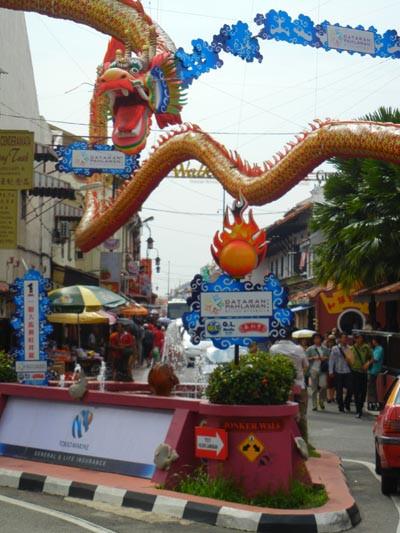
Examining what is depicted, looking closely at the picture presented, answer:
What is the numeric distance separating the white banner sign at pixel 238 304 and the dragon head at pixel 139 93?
481 inches

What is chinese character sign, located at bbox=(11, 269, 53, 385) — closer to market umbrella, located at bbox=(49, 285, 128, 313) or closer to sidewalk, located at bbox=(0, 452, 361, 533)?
sidewalk, located at bbox=(0, 452, 361, 533)

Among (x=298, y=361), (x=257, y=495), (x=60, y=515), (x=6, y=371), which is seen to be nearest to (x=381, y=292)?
(x=298, y=361)

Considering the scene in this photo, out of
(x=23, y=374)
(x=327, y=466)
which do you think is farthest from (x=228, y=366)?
(x=23, y=374)

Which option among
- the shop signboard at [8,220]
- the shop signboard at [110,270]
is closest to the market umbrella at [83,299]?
the shop signboard at [8,220]

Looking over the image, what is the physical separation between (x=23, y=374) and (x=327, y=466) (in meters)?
4.90

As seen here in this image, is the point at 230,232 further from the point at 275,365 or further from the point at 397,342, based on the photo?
the point at 397,342

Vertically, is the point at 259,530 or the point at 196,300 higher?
the point at 196,300

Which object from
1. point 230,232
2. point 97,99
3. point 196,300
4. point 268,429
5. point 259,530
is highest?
point 97,99

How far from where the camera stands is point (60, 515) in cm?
1052

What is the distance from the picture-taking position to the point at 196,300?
1248cm

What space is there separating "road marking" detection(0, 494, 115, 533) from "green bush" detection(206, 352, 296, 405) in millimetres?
1994

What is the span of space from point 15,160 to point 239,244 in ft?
31.9

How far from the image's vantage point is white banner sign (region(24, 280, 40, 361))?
16.6 m

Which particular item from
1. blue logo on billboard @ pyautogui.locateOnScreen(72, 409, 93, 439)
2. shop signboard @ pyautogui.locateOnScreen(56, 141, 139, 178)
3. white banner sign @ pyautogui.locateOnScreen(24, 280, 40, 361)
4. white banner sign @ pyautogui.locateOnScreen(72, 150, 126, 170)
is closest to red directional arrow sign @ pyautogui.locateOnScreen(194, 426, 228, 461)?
blue logo on billboard @ pyautogui.locateOnScreen(72, 409, 93, 439)
